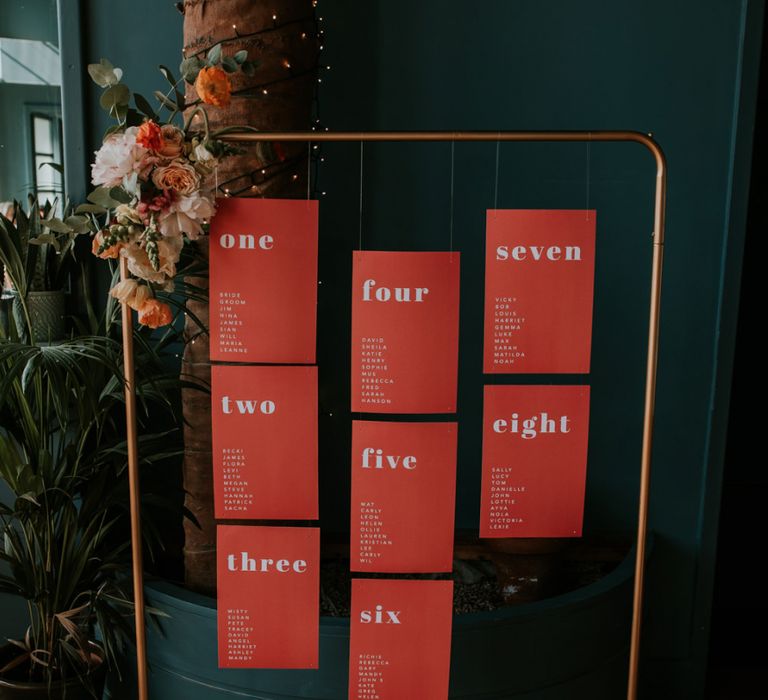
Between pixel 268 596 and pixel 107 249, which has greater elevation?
pixel 107 249

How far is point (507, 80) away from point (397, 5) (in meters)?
0.40

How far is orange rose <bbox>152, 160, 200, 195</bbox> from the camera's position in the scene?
159 cm

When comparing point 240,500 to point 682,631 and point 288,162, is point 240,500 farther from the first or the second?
point 682,631

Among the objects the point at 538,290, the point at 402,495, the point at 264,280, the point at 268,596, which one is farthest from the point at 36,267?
the point at 538,290

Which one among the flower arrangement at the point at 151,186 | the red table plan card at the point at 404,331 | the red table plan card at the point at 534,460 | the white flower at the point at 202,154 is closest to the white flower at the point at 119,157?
the flower arrangement at the point at 151,186

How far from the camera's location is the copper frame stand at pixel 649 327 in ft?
5.56

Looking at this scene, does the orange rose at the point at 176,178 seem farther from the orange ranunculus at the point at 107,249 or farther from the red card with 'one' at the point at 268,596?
Result: the red card with 'one' at the point at 268,596

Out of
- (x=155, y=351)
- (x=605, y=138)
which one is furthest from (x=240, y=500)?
(x=605, y=138)

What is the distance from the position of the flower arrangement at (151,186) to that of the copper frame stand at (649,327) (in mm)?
76

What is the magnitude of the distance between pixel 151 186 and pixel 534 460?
998mm

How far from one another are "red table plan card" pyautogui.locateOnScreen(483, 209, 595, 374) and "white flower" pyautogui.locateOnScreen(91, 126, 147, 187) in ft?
2.38

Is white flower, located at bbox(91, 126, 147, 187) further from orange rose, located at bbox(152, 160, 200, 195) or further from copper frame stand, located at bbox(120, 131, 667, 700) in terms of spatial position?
copper frame stand, located at bbox(120, 131, 667, 700)

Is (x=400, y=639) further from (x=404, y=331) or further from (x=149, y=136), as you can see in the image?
(x=149, y=136)

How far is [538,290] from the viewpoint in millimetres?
1701
